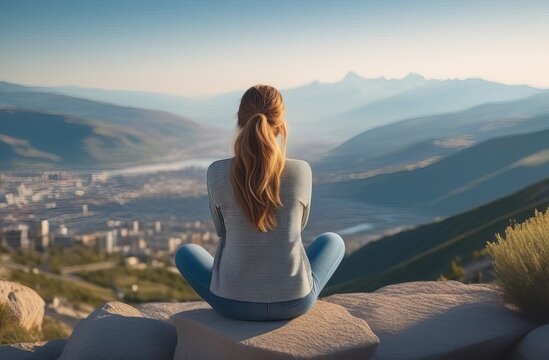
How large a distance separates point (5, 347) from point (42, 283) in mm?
52591

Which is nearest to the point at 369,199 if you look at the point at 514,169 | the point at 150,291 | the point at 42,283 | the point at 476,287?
the point at 514,169

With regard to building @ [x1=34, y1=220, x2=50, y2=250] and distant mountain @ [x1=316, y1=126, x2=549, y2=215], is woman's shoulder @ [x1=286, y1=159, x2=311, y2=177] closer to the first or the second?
building @ [x1=34, y1=220, x2=50, y2=250]

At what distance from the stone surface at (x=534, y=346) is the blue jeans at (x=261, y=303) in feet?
5.32

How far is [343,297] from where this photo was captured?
633 centimetres

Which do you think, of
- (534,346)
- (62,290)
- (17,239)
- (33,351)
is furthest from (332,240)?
(17,239)

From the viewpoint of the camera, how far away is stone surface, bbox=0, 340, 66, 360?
5.81 metres

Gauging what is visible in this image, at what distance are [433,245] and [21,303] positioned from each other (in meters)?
64.2

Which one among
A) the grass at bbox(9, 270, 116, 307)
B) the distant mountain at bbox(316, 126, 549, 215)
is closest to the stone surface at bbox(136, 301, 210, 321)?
the grass at bbox(9, 270, 116, 307)

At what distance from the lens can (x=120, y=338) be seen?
5.26 m

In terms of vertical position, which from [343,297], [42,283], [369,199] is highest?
[343,297]

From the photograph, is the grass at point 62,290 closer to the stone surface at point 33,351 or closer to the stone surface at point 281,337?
the stone surface at point 33,351

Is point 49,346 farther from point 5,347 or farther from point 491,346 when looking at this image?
point 491,346

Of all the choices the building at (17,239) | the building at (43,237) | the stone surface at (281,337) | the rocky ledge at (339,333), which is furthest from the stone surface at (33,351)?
the building at (43,237)

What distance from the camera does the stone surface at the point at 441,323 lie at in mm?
5008
